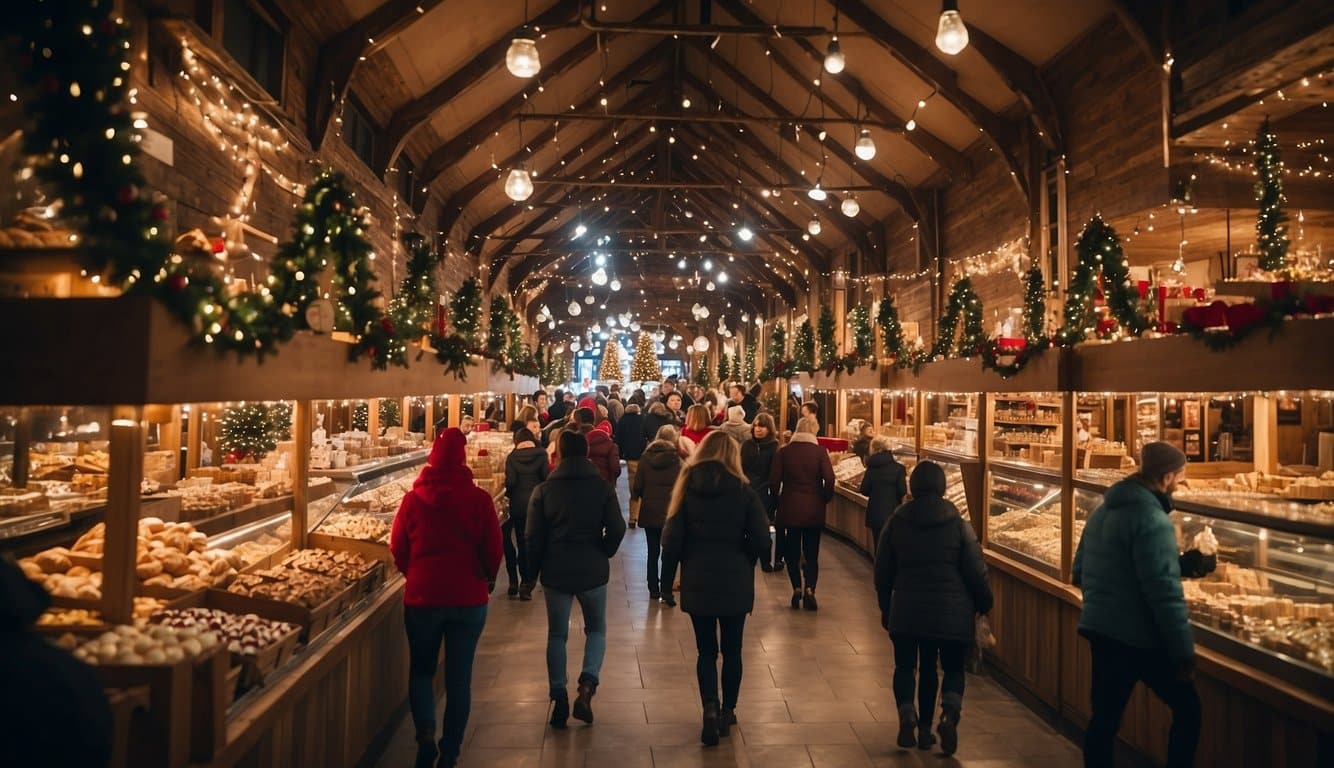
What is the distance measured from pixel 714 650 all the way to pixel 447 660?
4.20 feet

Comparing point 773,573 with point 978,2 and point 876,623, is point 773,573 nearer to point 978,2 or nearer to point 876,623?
point 876,623

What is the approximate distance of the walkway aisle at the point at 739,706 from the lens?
4430 mm

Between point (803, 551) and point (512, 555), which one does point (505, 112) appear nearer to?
point (512, 555)

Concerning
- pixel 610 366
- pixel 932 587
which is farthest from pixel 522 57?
pixel 610 366

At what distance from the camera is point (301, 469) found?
4.94 metres

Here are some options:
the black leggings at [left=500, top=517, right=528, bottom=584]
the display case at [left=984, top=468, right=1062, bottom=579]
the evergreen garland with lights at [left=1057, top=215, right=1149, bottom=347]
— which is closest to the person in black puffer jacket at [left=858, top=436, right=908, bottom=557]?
the display case at [left=984, top=468, right=1062, bottom=579]

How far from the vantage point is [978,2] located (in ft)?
30.8

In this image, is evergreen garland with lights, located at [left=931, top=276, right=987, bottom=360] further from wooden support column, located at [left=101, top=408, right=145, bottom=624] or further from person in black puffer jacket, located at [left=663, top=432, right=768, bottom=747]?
wooden support column, located at [left=101, top=408, right=145, bottom=624]

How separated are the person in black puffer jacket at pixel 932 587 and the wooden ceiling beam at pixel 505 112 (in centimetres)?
959

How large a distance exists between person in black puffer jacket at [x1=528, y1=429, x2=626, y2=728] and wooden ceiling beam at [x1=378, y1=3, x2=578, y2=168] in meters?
7.81

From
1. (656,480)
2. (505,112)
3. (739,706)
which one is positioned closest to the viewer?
(739,706)

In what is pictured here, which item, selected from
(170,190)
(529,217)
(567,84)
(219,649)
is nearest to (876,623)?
(219,649)

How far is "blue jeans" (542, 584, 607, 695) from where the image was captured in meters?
4.75

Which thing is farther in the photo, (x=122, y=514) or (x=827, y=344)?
(x=827, y=344)
